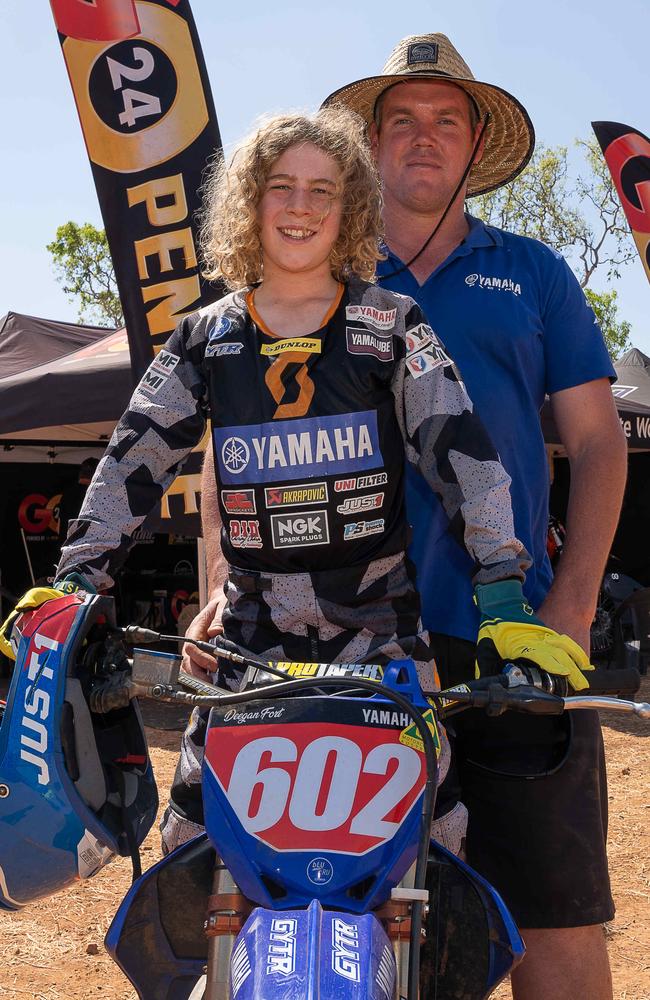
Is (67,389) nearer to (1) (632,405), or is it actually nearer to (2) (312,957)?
(1) (632,405)

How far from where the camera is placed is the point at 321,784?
141cm

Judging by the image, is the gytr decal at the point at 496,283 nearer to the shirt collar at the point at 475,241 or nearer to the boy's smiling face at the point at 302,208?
the shirt collar at the point at 475,241

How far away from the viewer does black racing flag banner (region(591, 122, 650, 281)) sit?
359 inches

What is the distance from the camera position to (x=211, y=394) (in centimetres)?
202

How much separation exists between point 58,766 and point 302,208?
1.17 m

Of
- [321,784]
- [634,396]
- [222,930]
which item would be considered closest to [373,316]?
[321,784]

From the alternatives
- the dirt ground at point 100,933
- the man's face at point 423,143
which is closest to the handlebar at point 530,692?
the man's face at point 423,143

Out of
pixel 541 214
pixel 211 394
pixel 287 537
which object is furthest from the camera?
pixel 541 214

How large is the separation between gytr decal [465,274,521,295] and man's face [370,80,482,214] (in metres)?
0.26

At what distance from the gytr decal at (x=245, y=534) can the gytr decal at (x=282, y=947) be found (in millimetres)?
786

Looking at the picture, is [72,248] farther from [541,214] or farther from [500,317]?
[500,317]

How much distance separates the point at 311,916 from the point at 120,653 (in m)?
0.61

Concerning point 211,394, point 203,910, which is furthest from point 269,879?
point 211,394

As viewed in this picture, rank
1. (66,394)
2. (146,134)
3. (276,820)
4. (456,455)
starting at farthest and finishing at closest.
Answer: (66,394)
(146,134)
(456,455)
(276,820)
